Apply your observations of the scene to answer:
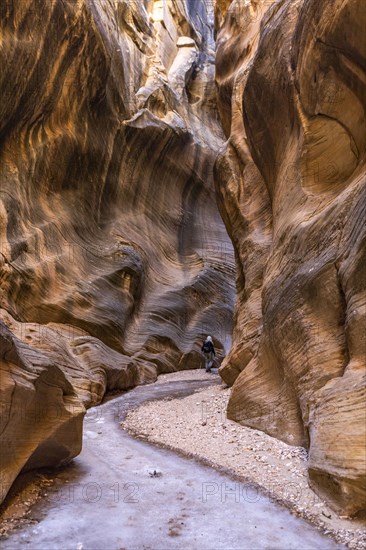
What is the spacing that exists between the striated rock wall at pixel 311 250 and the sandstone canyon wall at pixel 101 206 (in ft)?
15.9

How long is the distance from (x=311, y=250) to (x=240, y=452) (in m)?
3.24

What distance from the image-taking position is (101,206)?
20766 millimetres

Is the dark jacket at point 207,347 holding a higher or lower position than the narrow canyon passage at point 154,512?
higher

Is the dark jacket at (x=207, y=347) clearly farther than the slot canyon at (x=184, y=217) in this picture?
Yes

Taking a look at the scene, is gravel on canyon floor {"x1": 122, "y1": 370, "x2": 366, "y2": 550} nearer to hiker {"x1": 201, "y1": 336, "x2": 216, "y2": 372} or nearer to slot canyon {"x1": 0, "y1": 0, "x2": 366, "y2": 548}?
slot canyon {"x1": 0, "y1": 0, "x2": 366, "y2": 548}

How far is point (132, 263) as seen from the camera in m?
19.9

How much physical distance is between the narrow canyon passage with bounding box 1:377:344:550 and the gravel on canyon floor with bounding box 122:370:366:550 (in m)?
0.16

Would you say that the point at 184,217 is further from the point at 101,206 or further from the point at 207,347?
the point at 207,347

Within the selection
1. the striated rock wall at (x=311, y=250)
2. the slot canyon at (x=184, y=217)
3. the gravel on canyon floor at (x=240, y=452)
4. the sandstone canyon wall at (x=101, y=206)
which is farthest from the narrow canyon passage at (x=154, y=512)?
the sandstone canyon wall at (x=101, y=206)

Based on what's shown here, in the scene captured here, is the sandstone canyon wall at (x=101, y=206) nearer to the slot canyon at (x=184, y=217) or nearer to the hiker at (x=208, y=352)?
the slot canyon at (x=184, y=217)

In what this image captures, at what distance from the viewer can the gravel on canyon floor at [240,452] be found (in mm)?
4629

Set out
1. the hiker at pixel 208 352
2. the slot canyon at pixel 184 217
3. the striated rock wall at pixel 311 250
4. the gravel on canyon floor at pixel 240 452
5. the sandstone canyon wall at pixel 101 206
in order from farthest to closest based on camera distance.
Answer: the hiker at pixel 208 352, the sandstone canyon wall at pixel 101 206, the slot canyon at pixel 184 217, the striated rock wall at pixel 311 250, the gravel on canyon floor at pixel 240 452

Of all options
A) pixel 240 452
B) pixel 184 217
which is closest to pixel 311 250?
pixel 240 452

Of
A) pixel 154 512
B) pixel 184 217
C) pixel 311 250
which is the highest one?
pixel 184 217
